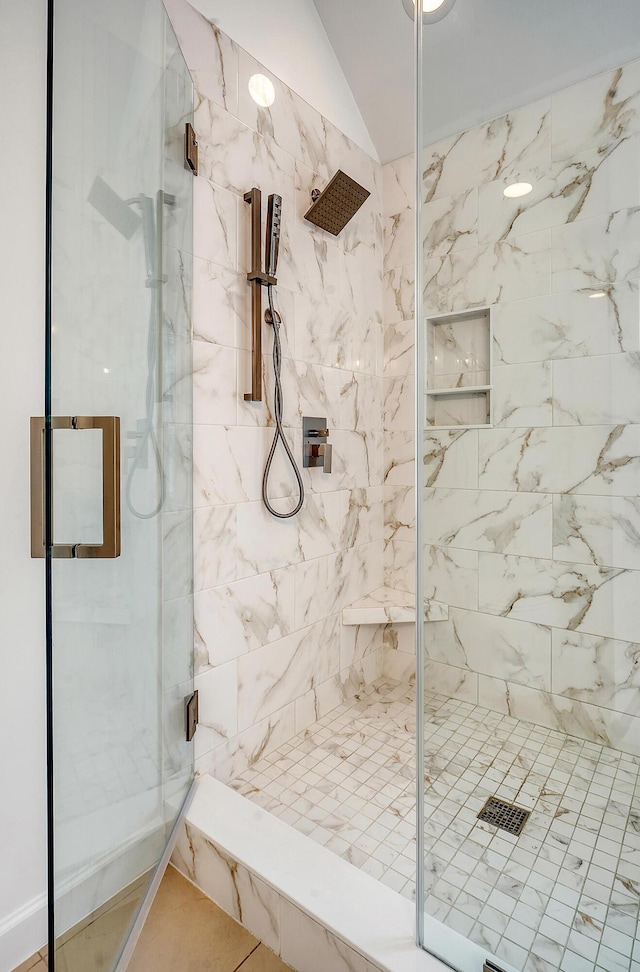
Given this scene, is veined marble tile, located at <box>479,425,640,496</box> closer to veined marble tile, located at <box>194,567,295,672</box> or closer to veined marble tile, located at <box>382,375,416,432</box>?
veined marble tile, located at <box>194,567,295,672</box>

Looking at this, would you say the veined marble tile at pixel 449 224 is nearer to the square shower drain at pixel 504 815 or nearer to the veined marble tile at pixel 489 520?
the veined marble tile at pixel 489 520

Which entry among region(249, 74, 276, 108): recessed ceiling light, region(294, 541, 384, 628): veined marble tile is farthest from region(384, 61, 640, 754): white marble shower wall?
region(249, 74, 276, 108): recessed ceiling light

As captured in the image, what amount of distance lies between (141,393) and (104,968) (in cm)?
109

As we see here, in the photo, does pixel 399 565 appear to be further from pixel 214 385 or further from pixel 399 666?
pixel 214 385

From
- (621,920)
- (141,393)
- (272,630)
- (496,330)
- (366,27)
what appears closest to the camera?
(621,920)

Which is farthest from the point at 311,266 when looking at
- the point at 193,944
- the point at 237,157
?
the point at 193,944

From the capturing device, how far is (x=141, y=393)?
112 cm

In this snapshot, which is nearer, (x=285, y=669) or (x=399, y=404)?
(x=285, y=669)

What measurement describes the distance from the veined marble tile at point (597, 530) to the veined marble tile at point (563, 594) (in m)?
0.02

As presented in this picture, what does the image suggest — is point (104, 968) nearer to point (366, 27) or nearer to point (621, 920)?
point (621, 920)

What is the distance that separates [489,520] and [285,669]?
47.1 inches

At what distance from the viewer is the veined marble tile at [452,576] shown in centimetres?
96

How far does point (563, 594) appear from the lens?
866 millimetres

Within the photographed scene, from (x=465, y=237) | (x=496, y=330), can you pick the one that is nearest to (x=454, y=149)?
(x=465, y=237)
